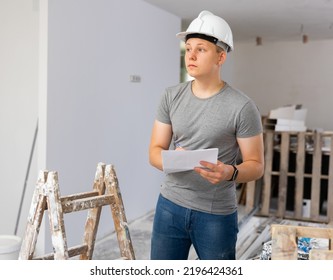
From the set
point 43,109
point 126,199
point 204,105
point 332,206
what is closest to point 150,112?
point 126,199

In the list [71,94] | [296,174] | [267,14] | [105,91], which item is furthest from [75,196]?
[267,14]

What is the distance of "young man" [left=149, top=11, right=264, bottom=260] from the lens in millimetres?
1781

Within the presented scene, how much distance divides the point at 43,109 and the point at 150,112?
1.81 m

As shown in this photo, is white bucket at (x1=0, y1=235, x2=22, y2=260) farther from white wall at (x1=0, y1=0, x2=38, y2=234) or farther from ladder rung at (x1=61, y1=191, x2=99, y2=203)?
ladder rung at (x1=61, y1=191, x2=99, y2=203)

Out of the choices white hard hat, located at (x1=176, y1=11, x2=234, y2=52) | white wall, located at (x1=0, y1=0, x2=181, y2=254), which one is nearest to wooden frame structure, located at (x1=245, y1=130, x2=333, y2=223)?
white wall, located at (x1=0, y1=0, x2=181, y2=254)

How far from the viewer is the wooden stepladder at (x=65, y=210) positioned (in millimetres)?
1562

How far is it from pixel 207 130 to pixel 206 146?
0.06m

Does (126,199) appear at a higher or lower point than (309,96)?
lower

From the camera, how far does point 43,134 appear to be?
11.4ft

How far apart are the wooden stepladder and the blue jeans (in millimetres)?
140

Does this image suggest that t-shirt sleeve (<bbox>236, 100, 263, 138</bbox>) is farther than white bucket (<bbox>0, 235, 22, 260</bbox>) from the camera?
No

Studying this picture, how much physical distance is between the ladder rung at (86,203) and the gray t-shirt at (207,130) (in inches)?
9.8

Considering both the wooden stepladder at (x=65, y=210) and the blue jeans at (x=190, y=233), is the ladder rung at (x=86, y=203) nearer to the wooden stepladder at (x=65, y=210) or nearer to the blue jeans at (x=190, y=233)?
the wooden stepladder at (x=65, y=210)
